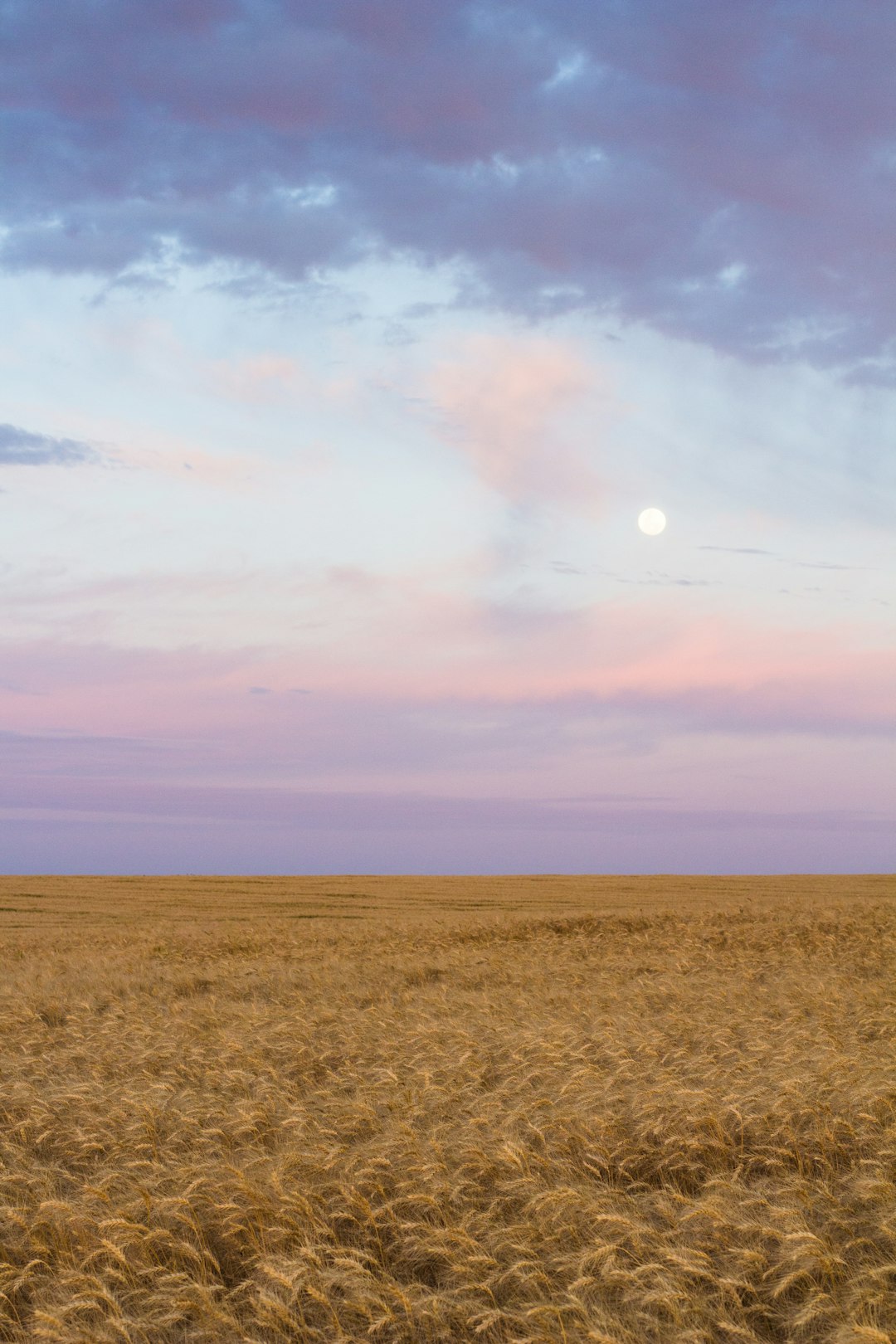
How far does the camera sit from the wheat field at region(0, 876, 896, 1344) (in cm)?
505

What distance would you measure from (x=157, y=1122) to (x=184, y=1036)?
361cm

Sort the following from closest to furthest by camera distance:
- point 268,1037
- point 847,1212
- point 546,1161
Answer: point 847,1212
point 546,1161
point 268,1037

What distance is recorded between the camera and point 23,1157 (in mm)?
7578

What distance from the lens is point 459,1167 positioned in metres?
6.40

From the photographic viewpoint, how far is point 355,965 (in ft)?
61.7

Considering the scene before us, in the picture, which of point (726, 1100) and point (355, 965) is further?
point (355, 965)

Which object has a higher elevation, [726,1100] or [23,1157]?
[726,1100]

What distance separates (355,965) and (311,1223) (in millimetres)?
13039

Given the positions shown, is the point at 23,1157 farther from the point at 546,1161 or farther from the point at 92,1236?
the point at 546,1161

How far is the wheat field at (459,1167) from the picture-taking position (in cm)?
505

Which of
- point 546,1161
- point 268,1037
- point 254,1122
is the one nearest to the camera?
point 546,1161

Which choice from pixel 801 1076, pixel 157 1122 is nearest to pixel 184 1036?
pixel 157 1122

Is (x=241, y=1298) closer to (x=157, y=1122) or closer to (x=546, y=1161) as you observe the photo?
(x=546, y=1161)

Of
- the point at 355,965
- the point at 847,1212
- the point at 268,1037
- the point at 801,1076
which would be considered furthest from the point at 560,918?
the point at 847,1212
